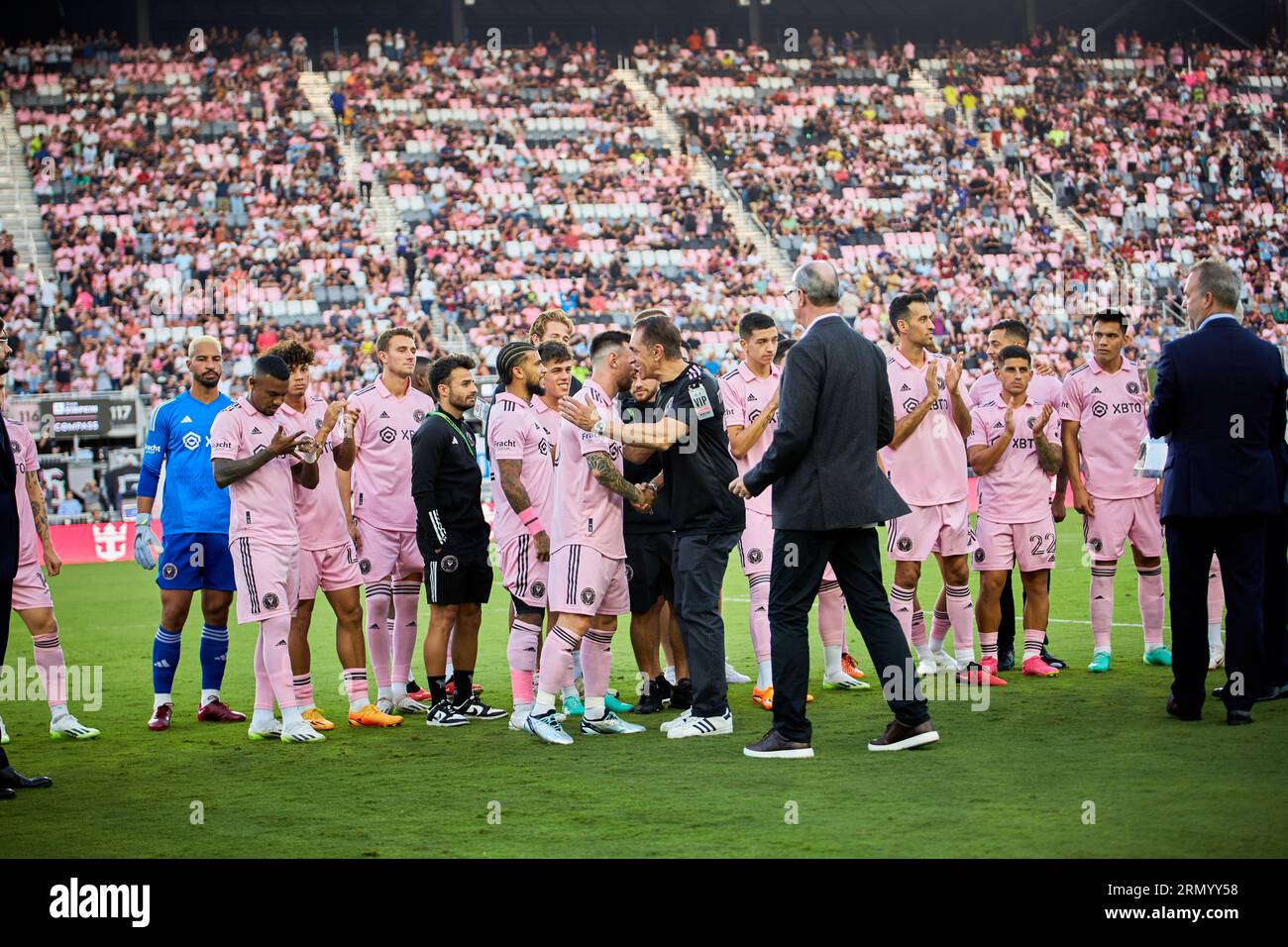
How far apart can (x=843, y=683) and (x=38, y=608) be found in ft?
17.4

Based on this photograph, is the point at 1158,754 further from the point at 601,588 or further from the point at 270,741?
the point at 270,741

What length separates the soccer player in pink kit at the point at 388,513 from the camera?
9352 mm

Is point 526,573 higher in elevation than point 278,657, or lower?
higher

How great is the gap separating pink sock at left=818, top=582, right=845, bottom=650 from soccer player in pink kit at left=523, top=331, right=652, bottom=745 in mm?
2033

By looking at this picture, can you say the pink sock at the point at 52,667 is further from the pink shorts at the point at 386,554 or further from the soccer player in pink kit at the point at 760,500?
the soccer player in pink kit at the point at 760,500

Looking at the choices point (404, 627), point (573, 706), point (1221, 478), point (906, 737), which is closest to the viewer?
point (906, 737)

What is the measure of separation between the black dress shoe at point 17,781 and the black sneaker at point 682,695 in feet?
12.3

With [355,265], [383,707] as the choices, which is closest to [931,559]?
[383,707]

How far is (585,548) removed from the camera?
25.8 ft

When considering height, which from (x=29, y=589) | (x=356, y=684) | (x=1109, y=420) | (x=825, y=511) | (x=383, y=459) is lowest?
(x=356, y=684)

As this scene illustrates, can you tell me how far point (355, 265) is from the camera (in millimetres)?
33781

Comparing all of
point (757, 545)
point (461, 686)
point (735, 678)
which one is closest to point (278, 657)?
point (461, 686)

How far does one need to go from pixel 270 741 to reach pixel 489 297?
26.0 metres

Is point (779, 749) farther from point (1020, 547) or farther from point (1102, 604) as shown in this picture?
Result: point (1102, 604)
